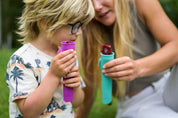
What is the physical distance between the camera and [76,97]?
4.76 feet

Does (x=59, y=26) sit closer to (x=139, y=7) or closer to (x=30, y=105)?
(x=30, y=105)

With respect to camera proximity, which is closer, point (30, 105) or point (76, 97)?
point (30, 105)

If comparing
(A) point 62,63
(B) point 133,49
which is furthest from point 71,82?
(B) point 133,49

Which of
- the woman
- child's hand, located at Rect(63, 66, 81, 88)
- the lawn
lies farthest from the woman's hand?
the lawn

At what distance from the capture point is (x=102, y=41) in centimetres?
181

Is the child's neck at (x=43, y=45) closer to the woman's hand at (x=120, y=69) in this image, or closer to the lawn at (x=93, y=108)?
the woman's hand at (x=120, y=69)

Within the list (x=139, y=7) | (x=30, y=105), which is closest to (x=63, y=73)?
(x=30, y=105)

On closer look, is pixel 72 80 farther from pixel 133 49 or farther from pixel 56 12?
pixel 133 49

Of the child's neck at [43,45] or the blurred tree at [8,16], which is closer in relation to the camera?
the child's neck at [43,45]

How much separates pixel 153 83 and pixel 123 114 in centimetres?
36

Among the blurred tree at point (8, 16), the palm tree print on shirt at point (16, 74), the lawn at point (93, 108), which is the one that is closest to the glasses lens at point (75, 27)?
the palm tree print on shirt at point (16, 74)

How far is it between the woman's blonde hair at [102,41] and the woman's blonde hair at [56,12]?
1.36ft

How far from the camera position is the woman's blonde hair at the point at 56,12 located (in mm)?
1196

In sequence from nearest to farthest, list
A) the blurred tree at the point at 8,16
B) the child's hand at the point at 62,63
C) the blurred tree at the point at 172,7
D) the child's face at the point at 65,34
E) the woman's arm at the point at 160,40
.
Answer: the child's hand at the point at 62,63
the child's face at the point at 65,34
the woman's arm at the point at 160,40
the blurred tree at the point at 172,7
the blurred tree at the point at 8,16
